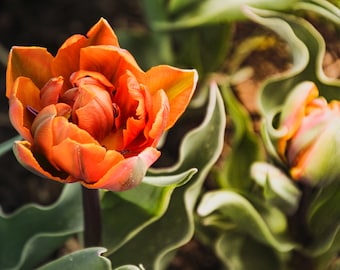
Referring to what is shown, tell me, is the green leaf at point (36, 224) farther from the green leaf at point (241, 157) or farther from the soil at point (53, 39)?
the soil at point (53, 39)

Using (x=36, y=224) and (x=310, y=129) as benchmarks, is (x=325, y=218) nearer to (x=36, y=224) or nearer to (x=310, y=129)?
(x=310, y=129)

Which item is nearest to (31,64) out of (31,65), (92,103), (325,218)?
(31,65)

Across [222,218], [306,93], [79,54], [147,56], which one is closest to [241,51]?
[147,56]

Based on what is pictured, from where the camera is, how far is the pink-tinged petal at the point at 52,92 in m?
0.80

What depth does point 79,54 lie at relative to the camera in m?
0.84

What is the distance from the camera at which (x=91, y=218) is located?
38.6 inches

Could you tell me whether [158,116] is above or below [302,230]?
above

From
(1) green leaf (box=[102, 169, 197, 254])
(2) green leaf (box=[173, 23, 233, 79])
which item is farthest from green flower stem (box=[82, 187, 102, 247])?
(2) green leaf (box=[173, 23, 233, 79])

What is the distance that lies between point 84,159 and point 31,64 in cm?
15

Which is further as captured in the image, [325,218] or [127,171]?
[325,218]

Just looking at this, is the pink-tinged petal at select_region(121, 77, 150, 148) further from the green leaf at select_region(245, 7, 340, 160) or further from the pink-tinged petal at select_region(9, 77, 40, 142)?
the green leaf at select_region(245, 7, 340, 160)

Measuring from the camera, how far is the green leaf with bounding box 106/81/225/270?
1.02 meters

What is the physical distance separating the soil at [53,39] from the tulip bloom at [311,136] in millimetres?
571

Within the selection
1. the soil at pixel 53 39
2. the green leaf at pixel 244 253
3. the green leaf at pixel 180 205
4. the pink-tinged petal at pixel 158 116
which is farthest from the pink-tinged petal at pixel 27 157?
the soil at pixel 53 39
